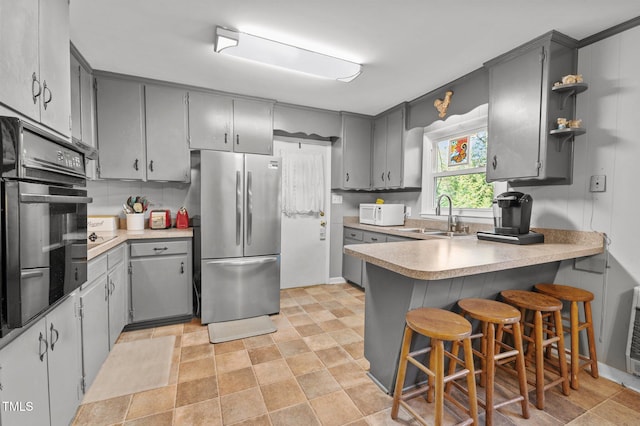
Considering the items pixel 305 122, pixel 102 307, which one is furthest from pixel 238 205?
pixel 305 122

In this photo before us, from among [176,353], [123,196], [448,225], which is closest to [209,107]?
[123,196]

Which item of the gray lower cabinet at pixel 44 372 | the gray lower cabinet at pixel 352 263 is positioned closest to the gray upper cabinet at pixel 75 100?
the gray lower cabinet at pixel 44 372

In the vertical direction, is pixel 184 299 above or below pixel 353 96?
below

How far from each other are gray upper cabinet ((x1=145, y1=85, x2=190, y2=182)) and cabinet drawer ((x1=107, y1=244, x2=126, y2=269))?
36.1 inches

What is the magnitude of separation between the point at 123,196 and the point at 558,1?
13.6ft

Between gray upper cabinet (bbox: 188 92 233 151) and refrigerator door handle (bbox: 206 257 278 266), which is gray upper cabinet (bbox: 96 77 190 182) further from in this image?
refrigerator door handle (bbox: 206 257 278 266)

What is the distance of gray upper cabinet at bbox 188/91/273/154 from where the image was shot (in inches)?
127

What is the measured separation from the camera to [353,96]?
3.46 meters

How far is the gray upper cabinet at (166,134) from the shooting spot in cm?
307

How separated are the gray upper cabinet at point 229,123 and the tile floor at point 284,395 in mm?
2084

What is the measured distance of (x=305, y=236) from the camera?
4219 mm

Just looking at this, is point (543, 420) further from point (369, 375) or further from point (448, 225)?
point (448, 225)

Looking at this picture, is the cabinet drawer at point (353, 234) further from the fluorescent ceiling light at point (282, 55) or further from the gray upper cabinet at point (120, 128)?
the gray upper cabinet at point (120, 128)

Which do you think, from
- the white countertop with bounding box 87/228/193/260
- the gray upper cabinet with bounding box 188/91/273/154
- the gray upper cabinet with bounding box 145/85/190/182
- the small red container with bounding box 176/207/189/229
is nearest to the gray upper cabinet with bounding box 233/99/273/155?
the gray upper cabinet with bounding box 188/91/273/154
